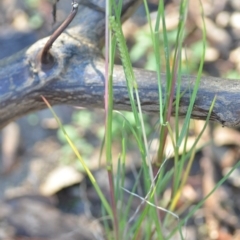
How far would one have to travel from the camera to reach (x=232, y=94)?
720 mm

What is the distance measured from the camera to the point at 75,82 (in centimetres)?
81

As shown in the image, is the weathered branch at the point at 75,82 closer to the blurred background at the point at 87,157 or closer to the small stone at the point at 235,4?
the blurred background at the point at 87,157

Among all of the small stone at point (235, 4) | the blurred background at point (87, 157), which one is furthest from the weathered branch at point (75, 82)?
the small stone at point (235, 4)

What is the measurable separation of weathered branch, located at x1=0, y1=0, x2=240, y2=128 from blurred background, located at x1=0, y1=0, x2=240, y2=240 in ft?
1.42

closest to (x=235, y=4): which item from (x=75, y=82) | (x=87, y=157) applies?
(x=87, y=157)

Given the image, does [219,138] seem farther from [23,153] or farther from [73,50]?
[73,50]

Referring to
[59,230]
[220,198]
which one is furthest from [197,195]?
[59,230]

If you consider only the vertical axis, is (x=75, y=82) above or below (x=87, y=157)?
above

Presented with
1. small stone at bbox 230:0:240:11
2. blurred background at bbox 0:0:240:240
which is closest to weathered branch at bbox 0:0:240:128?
blurred background at bbox 0:0:240:240

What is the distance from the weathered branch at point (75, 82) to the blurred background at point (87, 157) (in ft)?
1.42

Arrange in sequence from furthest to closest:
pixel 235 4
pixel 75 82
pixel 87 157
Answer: pixel 235 4
pixel 87 157
pixel 75 82

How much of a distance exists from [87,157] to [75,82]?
95 cm

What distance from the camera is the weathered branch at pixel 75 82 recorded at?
753 millimetres

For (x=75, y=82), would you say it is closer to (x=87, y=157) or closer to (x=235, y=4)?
(x=87, y=157)
